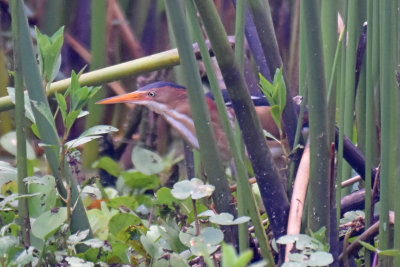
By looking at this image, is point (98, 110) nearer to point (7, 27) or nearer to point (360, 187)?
point (7, 27)

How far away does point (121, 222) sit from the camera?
38.1 inches

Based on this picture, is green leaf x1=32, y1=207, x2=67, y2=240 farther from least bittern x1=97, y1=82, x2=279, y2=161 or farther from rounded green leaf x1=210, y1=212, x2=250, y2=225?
least bittern x1=97, y1=82, x2=279, y2=161

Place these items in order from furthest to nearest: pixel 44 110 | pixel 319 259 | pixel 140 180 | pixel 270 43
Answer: pixel 140 180 → pixel 270 43 → pixel 44 110 → pixel 319 259

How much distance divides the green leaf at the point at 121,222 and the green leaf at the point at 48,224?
217 millimetres

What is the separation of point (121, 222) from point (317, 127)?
1.33 ft

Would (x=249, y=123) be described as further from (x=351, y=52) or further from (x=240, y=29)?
(x=351, y=52)

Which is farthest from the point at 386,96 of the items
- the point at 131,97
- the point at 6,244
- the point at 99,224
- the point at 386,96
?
the point at 131,97

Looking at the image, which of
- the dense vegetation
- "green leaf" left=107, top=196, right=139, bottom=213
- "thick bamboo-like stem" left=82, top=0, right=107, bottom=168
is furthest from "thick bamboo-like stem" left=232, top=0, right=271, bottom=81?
"thick bamboo-like stem" left=82, top=0, right=107, bottom=168

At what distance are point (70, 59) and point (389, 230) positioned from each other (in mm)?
1486

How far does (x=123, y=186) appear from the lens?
143 cm

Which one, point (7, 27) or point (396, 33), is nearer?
point (396, 33)

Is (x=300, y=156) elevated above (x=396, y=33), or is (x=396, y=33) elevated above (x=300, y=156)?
(x=396, y=33)

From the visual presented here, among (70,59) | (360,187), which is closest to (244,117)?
(360,187)

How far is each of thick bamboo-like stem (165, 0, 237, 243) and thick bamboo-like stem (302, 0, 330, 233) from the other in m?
0.10
